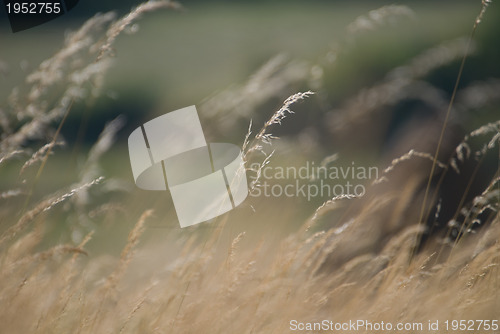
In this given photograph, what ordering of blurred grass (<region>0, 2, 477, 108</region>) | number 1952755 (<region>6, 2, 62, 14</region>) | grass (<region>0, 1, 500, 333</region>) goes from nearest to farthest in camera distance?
1. grass (<region>0, 1, 500, 333</region>)
2. number 1952755 (<region>6, 2, 62, 14</region>)
3. blurred grass (<region>0, 2, 477, 108</region>)

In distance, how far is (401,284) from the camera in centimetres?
126

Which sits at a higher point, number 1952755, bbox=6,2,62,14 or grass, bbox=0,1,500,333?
number 1952755, bbox=6,2,62,14

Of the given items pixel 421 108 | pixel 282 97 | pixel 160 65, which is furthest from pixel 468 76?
pixel 160 65

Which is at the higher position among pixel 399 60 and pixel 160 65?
pixel 160 65

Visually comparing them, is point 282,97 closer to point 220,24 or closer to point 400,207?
point 220,24

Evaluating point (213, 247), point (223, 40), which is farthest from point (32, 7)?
point (213, 247)

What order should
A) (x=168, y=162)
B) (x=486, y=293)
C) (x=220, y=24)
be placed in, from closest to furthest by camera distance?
(x=486, y=293) → (x=168, y=162) → (x=220, y=24)

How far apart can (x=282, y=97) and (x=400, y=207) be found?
0.87 metres

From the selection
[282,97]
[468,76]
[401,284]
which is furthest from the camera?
[468,76]

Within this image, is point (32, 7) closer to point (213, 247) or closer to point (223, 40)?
point (223, 40)

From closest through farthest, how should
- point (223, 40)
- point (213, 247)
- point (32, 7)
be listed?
point (213, 247)
point (32, 7)
point (223, 40)

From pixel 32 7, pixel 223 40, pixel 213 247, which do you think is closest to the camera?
pixel 213 247

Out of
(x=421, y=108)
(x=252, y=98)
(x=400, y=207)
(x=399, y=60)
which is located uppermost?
(x=252, y=98)

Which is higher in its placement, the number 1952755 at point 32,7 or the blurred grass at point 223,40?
the number 1952755 at point 32,7
